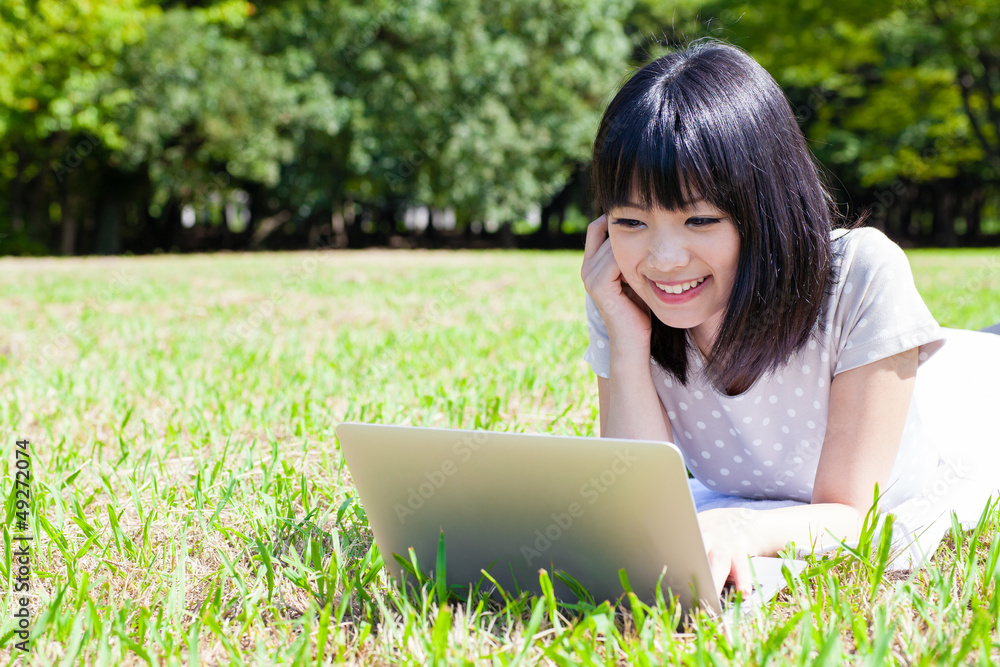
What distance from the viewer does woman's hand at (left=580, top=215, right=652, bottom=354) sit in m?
1.85

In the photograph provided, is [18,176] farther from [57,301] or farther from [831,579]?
[831,579]

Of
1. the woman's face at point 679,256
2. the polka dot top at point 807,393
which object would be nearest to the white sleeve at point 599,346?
the polka dot top at point 807,393

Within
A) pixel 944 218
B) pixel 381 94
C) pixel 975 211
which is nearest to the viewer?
pixel 381 94

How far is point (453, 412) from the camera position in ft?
9.72

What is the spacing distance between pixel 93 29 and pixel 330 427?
44.0 feet

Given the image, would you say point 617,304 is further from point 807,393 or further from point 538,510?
point 538,510

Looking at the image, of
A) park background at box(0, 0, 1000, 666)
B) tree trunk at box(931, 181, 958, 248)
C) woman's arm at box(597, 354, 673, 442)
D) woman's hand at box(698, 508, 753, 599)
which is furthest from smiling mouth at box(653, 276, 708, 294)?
tree trunk at box(931, 181, 958, 248)

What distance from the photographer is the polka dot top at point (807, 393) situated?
161cm

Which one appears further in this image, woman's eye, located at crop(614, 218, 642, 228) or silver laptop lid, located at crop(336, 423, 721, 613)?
woman's eye, located at crop(614, 218, 642, 228)

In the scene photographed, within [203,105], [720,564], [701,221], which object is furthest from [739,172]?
[203,105]

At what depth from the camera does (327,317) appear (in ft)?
19.4

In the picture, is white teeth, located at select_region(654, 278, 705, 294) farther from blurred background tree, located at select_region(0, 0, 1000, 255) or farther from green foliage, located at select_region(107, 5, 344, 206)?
→ green foliage, located at select_region(107, 5, 344, 206)

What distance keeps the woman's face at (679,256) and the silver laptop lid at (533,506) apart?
1.60 feet

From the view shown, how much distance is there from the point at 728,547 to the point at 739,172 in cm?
67
